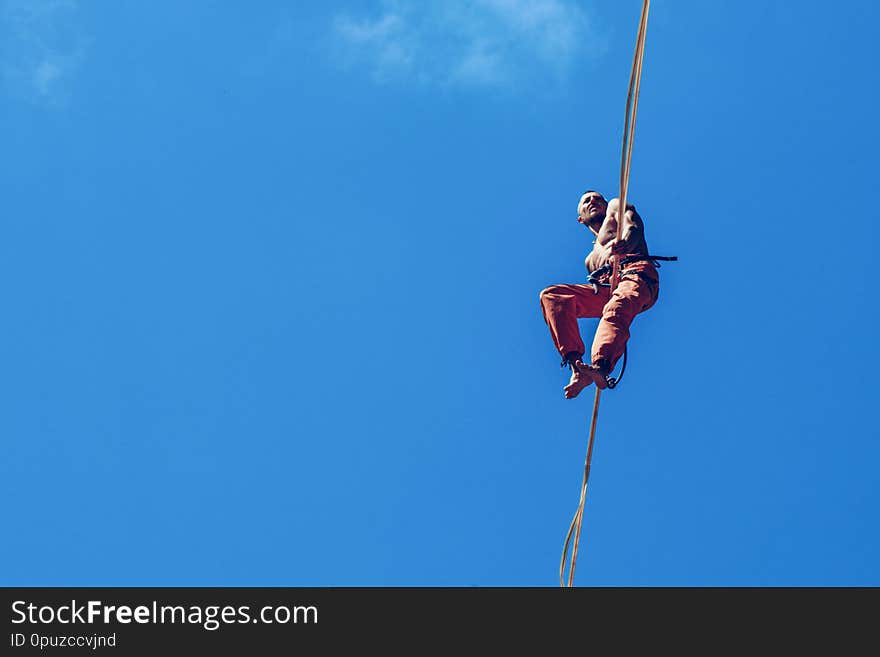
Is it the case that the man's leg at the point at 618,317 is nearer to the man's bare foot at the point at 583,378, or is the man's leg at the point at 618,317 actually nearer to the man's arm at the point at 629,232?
the man's bare foot at the point at 583,378

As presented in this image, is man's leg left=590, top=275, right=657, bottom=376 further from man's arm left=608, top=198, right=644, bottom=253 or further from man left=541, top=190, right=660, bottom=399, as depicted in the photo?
man's arm left=608, top=198, right=644, bottom=253

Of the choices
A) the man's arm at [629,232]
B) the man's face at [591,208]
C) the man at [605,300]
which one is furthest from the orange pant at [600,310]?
the man's face at [591,208]

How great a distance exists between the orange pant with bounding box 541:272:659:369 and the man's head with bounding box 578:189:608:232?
0.87m

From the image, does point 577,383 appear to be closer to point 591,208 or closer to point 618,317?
point 618,317

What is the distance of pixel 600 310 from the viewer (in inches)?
543

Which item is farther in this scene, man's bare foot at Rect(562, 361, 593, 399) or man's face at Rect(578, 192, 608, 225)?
man's face at Rect(578, 192, 608, 225)

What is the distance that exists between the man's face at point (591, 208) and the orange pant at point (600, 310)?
90 cm

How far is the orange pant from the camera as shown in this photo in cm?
1316

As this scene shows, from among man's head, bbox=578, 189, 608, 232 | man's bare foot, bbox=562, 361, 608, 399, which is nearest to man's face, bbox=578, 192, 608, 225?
man's head, bbox=578, 189, 608, 232

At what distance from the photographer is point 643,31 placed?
1198 cm
